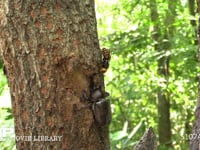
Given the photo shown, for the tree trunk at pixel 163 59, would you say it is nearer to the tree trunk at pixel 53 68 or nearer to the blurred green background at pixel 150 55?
the blurred green background at pixel 150 55

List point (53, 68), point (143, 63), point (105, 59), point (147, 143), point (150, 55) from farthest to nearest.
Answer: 1. point (143, 63)
2. point (150, 55)
3. point (147, 143)
4. point (105, 59)
5. point (53, 68)

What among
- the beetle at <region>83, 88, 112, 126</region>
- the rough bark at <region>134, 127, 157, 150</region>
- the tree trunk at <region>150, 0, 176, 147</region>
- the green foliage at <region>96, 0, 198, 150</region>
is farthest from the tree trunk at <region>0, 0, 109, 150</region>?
the tree trunk at <region>150, 0, 176, 147</region>

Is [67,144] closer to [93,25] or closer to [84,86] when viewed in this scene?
[84,86]

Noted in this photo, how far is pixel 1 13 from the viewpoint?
1.64m

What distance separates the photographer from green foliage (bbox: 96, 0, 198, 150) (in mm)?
5252

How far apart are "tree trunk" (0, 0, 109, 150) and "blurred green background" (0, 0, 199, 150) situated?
9.81ft

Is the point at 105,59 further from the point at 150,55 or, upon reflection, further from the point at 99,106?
the point at 150,55

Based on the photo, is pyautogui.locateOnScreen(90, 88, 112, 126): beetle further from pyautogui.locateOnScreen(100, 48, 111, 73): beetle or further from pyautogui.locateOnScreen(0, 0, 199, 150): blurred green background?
pyautogui.locateOnScreen(0, 0, 199, 150): blurred green background

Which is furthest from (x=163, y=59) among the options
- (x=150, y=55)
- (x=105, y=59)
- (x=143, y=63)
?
(x=105, y=59)

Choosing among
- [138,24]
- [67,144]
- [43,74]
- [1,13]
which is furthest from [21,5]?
[138,24]

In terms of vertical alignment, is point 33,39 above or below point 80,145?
above

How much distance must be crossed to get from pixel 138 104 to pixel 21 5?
5880 millimetres

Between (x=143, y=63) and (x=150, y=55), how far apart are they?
99 cm

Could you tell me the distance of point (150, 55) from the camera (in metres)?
5.20
